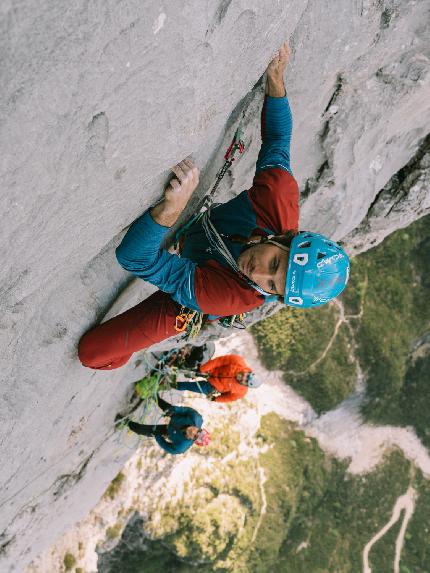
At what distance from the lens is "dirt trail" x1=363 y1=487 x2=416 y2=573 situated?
15109 millimetres

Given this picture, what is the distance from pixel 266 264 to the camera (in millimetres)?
3051

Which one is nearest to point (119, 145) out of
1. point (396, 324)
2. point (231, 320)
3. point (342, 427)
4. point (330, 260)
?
point (330, 260)

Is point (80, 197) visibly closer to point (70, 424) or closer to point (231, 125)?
point (231, 125)

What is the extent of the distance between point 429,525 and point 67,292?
16.5m

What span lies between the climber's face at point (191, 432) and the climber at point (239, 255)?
331 cm

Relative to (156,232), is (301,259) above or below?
below

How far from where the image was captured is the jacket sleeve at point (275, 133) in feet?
11.2

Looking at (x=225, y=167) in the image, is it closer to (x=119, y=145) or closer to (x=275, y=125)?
(x=275, y=125)

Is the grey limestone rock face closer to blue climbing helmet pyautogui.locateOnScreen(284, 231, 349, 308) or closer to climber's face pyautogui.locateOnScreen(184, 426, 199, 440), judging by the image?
blue climbing helmet pyautogui.locateOnScreen(284, 231, 349, 308)

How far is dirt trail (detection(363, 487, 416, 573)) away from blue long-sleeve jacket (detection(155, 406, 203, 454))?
11442mm

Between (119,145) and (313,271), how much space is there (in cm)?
145

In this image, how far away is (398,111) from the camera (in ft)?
16.0

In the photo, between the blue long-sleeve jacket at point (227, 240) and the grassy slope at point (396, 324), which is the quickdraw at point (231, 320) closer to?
the blue long-sleeve jacket at point (227, 240)

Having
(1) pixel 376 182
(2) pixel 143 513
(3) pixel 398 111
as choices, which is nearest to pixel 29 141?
(3) pixel 398 111
